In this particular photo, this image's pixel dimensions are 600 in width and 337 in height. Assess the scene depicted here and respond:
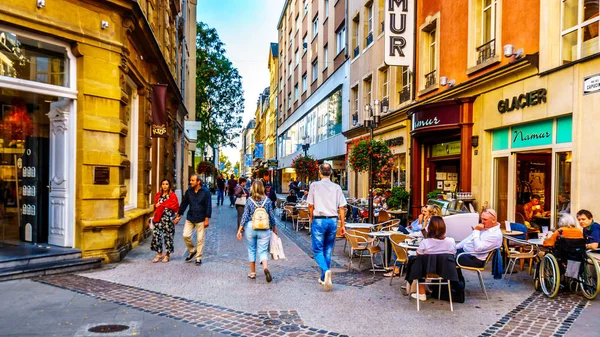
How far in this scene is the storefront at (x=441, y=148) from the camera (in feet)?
42.8

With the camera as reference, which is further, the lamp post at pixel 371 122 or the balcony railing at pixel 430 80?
the balcony railing at pixel 430 80

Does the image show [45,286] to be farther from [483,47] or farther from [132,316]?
[483,47]

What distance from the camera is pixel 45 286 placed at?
6.85 meters

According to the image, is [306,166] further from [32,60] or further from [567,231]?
[567,231]

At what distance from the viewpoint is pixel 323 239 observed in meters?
7.38

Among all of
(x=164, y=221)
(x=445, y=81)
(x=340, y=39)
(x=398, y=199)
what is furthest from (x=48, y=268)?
(x=340, y=39)

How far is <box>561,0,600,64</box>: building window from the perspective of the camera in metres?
8.90

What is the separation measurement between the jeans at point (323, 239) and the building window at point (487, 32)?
7260 mm

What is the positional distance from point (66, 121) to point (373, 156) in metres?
8.21

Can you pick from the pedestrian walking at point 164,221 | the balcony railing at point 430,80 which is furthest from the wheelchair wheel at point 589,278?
the balcony railing at point 430,80

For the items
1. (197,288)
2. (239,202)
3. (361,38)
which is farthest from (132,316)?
(361,38)

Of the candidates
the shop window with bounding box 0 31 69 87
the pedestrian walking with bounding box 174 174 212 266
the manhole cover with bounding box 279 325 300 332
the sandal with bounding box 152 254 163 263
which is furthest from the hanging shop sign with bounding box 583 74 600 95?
the shop window with bounding box 0 31 69 87

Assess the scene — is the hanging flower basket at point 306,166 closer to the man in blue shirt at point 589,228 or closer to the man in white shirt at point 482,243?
the man in white shirt at point 482,243

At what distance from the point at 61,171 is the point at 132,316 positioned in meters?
4.39
